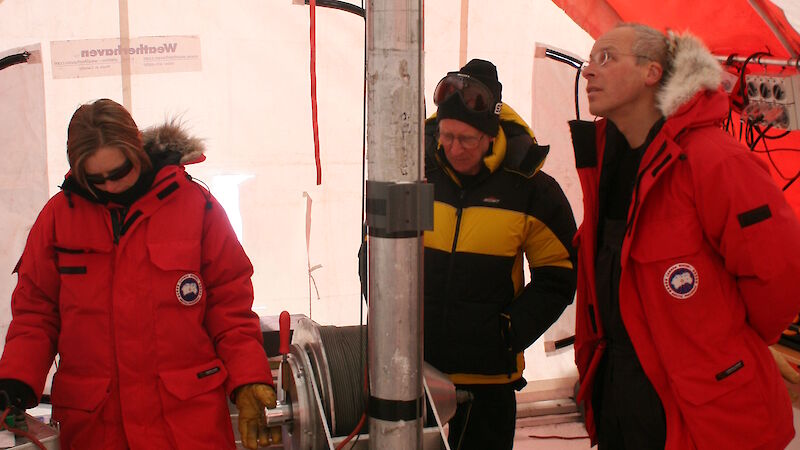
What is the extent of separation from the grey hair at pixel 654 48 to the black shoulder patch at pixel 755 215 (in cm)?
46

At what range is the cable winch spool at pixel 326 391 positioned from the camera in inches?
73.0

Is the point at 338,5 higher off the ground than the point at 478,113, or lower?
higher

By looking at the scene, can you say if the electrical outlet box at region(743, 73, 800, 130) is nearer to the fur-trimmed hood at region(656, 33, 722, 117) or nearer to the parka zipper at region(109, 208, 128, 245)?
the fur-trimmed hood at region(656, 33, 722, 117)

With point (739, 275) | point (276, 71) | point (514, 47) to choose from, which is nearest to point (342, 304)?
point (276, 71)

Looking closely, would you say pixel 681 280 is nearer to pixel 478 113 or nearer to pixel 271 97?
pixel 478 113

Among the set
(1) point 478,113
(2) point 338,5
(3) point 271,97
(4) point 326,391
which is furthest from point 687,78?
(3) point 271,97

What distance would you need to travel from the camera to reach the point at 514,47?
159 inches

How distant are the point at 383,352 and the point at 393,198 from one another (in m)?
0.29

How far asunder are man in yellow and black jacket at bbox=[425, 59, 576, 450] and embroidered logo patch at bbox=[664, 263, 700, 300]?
535 mm

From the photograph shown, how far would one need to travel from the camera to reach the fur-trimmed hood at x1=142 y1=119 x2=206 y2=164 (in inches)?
88.8

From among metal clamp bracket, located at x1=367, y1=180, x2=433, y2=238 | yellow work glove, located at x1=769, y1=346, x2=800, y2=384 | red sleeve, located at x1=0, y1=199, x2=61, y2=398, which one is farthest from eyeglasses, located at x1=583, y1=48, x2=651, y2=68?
red sleeve, located at x1=0, y1=199, x2=61, y2=398

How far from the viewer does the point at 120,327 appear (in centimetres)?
207

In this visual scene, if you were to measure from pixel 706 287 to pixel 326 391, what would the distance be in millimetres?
1018

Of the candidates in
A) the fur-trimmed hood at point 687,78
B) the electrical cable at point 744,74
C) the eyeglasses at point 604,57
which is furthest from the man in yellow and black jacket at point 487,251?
the electrical cable at point 744,74
